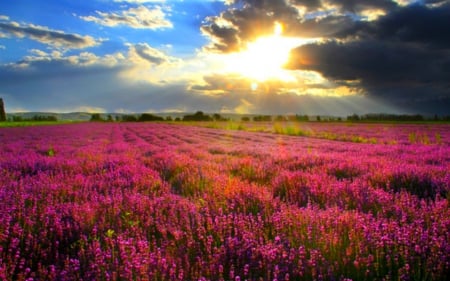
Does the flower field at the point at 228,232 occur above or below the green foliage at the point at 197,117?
below

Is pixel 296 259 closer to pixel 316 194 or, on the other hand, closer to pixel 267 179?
pixel 316 194

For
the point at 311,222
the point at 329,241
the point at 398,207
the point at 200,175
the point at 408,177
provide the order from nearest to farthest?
1. the point at 329,241
2. the point at 311,222
3. the point at 398,207
4. the point at 408,177
5. the point at 200,175

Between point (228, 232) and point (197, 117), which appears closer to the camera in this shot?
point (228, 232)

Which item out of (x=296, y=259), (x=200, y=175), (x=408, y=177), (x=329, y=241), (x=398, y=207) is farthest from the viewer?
(x=200, y=175)

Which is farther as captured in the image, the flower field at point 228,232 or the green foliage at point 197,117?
the green foliage at point 197,117

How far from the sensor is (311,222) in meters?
2.94

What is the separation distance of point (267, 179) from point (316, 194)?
5.53 feet

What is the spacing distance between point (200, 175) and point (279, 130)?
87.5 feet

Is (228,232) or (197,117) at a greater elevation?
(197,117)

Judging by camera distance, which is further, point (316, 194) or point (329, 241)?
point (316, 194)

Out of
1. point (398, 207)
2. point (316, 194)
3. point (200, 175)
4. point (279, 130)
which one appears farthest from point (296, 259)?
point (279, 130)

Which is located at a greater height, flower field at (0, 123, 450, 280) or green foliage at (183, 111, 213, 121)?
green foliage at (183, 111, 213, 121)

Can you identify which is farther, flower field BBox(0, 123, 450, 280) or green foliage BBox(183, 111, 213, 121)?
green foliage BBox(183, 111, 213, 121)

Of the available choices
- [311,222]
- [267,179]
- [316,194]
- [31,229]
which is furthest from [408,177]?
[31,229]
